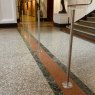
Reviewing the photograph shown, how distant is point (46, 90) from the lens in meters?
1.44

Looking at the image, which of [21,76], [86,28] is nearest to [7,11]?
[86,28]

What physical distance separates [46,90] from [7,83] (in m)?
0.40

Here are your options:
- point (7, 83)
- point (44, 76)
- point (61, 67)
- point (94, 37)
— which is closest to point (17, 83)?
point (7, 83)

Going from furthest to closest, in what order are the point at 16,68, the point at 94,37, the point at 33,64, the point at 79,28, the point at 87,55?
the point at 79,28, the point at 94,37, the point at 87,55, the point at 33,64, the point at 16,68

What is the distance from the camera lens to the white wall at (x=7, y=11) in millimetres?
5690

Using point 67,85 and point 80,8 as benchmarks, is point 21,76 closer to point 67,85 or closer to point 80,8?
point 67,85

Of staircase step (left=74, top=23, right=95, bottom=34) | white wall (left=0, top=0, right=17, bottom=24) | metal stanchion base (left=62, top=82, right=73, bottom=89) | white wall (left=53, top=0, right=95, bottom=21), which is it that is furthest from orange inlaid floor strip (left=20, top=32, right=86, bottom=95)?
white wall (left=0, top=0, right=17, bottom=24)

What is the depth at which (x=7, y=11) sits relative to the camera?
18.9 ft

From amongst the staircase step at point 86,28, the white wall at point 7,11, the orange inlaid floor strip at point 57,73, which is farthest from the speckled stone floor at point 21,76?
the white wall at point 7,11

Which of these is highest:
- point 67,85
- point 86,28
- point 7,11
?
point 7,11

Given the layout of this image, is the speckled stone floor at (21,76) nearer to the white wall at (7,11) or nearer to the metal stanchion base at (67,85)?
the metal stanchion base at (67,85)

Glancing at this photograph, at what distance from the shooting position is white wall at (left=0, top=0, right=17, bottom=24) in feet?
18.7

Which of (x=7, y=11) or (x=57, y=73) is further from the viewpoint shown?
(x=7, y=11)

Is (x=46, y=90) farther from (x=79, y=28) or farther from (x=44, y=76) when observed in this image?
(x=79, y=28)
